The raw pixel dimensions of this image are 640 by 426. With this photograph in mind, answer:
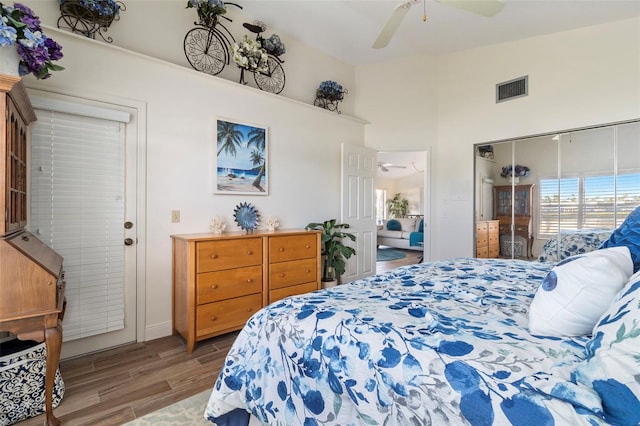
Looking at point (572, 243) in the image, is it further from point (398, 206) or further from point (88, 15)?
point (398, 206)

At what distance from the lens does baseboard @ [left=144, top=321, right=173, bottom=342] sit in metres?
2.69

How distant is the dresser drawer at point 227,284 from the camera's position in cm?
252

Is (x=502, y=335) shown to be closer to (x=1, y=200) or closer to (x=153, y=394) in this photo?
(x=153, y=394)

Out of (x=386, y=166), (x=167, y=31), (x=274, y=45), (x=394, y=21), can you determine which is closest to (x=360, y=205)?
(x=274, y=45)

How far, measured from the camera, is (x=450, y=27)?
3.68m

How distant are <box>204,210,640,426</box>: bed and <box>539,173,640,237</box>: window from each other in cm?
282

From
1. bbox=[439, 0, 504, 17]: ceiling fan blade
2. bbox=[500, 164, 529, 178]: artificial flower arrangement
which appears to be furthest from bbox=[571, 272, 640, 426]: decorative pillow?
bbox=[500, 164, 529, 178]: artificial flower arrangement

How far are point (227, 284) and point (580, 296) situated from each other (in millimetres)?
2373

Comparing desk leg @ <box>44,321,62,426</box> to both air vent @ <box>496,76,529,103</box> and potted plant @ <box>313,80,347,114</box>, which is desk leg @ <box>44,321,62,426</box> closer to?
potted plant @ <box>313,80,347,114</box>

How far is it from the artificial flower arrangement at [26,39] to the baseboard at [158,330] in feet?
6.71

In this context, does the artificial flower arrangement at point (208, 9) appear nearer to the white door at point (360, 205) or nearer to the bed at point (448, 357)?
the white door at point (360, 205)

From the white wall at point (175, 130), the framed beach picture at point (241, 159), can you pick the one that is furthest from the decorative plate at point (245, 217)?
the framed beach picture at point (241, 159)

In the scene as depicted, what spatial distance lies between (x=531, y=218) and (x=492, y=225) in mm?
484

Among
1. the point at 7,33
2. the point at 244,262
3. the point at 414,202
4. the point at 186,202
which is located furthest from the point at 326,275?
the point at 414,202
